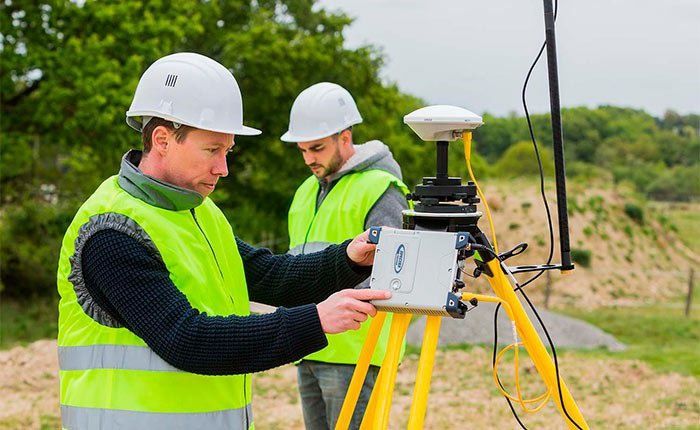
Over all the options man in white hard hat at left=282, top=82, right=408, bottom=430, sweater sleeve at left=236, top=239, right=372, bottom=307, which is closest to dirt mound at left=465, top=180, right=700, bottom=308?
man in white hard hat at left=282, top=82, right=408, bottom=430

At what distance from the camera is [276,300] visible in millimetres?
2861

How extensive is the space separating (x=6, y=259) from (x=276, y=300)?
14490mm

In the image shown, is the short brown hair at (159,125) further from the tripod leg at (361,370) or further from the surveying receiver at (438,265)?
the tripod leg at (361,370)

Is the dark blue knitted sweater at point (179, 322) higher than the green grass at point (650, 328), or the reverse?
the dark blue knitted sweater at point (179, 322)

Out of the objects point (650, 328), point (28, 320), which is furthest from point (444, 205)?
point (28, 320)

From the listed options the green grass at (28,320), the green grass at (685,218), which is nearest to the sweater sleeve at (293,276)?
the green grass at (28,320)

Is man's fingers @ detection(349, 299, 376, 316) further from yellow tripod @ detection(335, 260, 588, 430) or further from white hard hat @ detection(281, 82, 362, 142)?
white hard hat @ detection(281, 82, 362, 142)

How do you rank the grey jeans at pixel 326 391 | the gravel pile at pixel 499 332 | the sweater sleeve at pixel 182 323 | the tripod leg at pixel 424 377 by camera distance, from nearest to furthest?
1. the sweater sleeve at pixel 182 323
2. the tripod leg at pixel 424 377
3. the grey jeans at pixel 326 391
4. the gravel pile at pixel 499 332

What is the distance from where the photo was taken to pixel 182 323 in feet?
7.06

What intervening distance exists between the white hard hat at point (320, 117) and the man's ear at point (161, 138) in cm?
150

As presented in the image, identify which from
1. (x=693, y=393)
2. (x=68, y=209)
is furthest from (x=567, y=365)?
(x=68, y=209)

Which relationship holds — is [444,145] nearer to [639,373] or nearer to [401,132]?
[639,373]

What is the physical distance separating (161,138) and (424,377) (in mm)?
912

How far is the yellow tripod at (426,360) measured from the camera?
230cm
